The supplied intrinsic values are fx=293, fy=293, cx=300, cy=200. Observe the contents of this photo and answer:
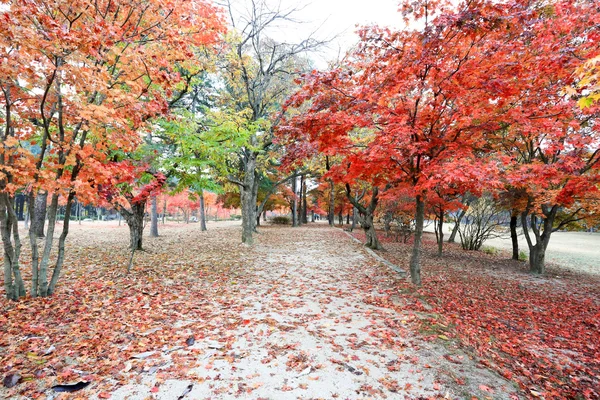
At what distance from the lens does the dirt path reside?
2770 millimetres

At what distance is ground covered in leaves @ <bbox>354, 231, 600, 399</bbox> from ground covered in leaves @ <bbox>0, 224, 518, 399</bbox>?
0.29 meters

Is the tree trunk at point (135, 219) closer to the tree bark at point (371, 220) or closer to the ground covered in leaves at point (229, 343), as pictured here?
the ground covered in leaves at point (229, 343)

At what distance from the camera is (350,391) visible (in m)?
2.76

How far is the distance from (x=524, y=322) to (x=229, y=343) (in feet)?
18.2

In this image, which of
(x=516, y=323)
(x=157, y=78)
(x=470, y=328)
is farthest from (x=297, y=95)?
(x=516, y=323)

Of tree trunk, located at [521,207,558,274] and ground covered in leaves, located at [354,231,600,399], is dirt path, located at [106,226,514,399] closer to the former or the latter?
ground covered in leaves, located at [354,231,600,399]

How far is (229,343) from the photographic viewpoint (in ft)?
12.1

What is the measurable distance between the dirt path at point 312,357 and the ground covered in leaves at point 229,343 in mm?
15

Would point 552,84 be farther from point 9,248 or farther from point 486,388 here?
point 9,248

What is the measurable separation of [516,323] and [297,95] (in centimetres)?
625

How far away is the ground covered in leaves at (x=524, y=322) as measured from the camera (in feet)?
11.6

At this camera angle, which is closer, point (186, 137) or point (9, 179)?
point (9, 179)

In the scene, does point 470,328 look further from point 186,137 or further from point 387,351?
point 186,137

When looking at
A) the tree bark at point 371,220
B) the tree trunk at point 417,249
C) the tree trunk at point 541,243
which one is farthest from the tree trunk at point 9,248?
the tree trunk at point 541,243
